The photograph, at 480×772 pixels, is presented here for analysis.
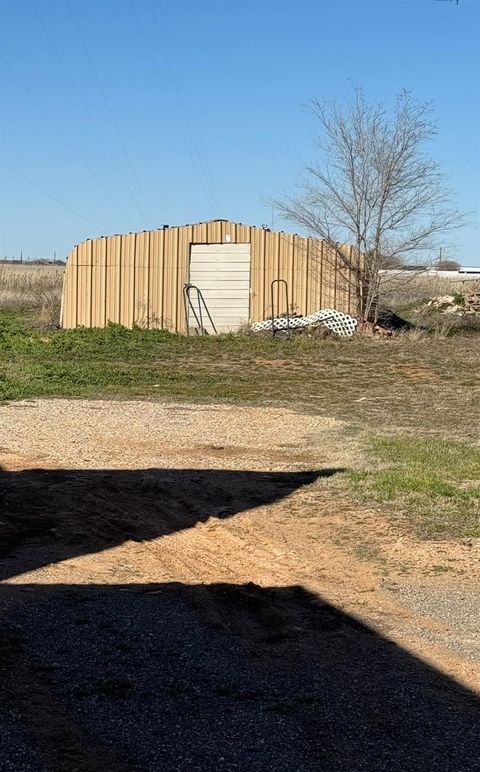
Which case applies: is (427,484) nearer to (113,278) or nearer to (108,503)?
(108,503)

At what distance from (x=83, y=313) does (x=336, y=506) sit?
2160 cm

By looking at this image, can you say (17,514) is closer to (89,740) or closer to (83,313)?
(89,740)

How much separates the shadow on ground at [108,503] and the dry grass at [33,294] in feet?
70.8

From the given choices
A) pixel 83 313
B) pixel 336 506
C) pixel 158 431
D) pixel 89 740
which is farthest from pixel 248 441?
pixel 83 313

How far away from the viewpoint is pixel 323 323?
2825 cm

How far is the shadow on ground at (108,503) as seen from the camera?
8.08 meters

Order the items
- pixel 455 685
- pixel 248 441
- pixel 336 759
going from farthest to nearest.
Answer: pixel 248 441, pixel 455 685, pixel 336 759

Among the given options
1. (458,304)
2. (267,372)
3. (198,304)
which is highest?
(458,304)

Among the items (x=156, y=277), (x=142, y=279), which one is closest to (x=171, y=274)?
(x=156, y=277)

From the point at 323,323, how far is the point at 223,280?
132 inches

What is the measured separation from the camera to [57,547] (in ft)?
26.2

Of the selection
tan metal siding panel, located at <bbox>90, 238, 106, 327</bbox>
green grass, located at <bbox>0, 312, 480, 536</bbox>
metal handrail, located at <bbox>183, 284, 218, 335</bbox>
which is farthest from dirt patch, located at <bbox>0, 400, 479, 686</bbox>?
tan metal siding panel, located at <bbox>90, 238, 106, 327</bbox>

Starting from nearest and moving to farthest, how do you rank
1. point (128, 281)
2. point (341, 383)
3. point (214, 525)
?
point (214, 525)
point (341, 383)
point (128, 281)

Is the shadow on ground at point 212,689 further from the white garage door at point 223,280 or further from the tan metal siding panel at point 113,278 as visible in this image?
the tan metal siding panel at point 113,278
